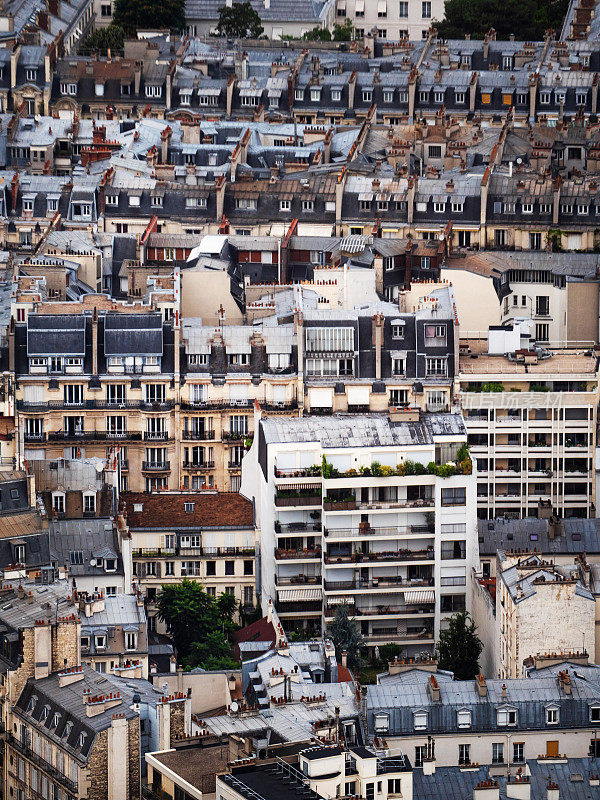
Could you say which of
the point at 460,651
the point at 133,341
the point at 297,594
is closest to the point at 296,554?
the point at 297,594

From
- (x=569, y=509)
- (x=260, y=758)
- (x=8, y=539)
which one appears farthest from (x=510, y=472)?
(x=260, y=758)

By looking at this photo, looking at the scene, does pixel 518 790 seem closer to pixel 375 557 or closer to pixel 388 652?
pixel 388 652

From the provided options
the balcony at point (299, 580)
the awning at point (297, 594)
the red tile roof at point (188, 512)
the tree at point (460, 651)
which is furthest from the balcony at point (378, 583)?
the red tile roof at point (188, 512)

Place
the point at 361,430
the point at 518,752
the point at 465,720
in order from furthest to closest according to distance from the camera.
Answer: the point at 361,430 → the point at 518,752 → the point at 465,720

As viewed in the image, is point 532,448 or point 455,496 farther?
point 532,448

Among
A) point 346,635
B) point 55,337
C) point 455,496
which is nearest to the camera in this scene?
point 346,635

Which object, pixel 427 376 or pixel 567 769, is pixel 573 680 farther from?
pixel 427 376

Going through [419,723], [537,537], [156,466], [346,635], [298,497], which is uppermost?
[298,497]

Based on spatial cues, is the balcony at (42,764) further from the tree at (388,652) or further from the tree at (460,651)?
the tree at (388,652)
